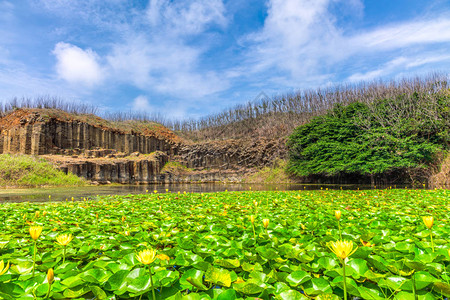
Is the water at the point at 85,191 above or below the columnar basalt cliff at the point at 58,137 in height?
below

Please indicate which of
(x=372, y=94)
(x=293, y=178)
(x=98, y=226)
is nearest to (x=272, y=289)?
(x=98, y=226)

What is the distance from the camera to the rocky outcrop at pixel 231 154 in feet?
97.1

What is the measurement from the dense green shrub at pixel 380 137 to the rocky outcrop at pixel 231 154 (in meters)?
8.04

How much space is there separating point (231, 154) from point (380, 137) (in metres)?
19.7

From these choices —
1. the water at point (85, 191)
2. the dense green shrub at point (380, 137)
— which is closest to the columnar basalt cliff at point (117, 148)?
the water at point (85, 191)

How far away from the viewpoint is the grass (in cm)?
1552

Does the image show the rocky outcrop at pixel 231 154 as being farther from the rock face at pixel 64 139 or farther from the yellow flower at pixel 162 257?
the yellow flower at pixel 162 257

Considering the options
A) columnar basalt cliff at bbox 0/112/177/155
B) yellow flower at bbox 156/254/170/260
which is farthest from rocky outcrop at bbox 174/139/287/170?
yellow flower at bbox 156/254/170/260

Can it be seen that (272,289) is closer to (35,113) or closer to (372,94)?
(372,94)

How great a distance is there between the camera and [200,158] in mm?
35281

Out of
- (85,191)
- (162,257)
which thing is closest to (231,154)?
(85,191)

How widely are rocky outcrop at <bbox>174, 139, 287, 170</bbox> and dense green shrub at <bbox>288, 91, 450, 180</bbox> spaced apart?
26.4 feet

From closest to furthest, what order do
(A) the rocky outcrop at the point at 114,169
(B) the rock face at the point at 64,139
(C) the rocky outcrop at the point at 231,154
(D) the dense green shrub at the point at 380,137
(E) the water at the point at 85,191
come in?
(E) the water at the point at 85,191 → (D) the dense green shrub at the point at 380,137 → (A) the rocky outcrop at the point at 114,169 → (B) the rock face at the point at 64,139 → (C) the rocky outcrop at the point at 231,154

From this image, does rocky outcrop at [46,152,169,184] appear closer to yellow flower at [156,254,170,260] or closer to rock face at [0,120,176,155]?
rock face at [0,120,176,155]
